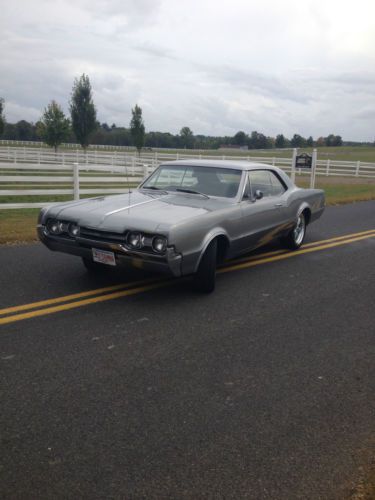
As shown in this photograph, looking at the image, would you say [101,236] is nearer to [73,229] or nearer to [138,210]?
[73,229]

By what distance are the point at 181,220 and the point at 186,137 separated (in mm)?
87476

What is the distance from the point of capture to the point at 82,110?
126 feet

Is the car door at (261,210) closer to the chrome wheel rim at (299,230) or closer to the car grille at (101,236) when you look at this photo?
the chrome wheel rim at (299,230)

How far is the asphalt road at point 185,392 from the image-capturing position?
2.52 meters

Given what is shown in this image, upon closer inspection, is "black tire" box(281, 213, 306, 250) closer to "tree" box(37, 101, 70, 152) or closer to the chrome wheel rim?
the chrome wheel rim

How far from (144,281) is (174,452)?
3.32 m

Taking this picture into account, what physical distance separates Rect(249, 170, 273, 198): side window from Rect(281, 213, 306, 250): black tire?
1037 millimetres

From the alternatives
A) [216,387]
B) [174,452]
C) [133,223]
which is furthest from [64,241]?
[174,452]

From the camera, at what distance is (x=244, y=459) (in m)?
2.67

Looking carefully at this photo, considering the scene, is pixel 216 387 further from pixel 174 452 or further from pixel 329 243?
pixel 329 243

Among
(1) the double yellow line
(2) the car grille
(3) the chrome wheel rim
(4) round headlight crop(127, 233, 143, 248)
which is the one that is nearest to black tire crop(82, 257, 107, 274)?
(1) the double yellow line

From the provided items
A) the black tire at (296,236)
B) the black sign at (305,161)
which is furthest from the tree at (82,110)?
the black tire at (296,236)

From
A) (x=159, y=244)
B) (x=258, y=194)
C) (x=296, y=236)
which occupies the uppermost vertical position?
(x=258, y=194)

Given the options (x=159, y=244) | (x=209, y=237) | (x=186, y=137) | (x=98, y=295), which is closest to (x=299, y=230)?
(x=209, y=237)
